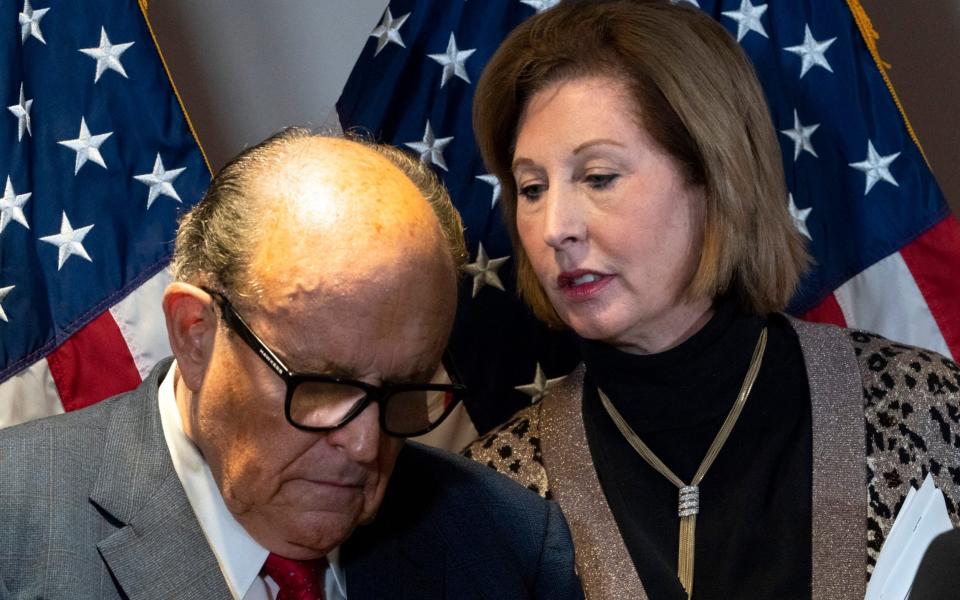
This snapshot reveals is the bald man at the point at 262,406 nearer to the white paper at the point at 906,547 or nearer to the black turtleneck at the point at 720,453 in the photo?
the white paper at the point at 906,547

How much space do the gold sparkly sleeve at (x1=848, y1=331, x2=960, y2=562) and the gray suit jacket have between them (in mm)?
642

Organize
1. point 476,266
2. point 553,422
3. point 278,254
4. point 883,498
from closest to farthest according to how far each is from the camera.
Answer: point 278,254 < point 883,498 < point 553,422 < point 476,266

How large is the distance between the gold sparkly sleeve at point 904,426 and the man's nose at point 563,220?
→ 625 mm

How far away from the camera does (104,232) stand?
2467 millimetres

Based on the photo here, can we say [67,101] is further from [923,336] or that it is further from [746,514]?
[923,336]

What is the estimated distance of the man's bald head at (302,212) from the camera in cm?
151

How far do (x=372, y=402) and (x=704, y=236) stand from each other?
1.01 metres

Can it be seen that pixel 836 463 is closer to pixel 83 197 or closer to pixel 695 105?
pixel 695 105

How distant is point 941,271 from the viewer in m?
2.90

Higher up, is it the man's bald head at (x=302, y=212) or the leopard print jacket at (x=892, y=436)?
the man's bald head at (x=302, y=212)

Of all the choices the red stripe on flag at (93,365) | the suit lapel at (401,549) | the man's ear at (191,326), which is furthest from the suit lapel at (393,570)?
the red stripe on flag at (93,365)

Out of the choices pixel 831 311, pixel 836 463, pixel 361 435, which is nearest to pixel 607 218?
pixel 836 463

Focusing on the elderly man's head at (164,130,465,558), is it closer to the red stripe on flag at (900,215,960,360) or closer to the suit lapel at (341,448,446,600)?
the suit lapel at (341,448,446,600)

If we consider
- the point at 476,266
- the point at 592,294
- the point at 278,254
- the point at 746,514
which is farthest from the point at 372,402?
the point at 476,266
